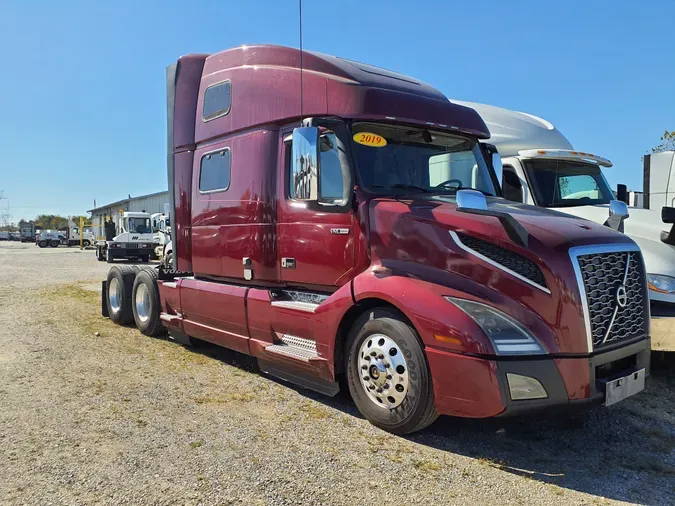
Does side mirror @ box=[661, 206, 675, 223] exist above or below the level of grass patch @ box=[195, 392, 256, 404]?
above

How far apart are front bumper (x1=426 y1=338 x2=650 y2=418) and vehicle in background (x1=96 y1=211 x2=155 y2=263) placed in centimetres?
2611

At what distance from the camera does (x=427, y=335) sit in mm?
3844

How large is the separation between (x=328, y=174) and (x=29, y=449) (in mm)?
3115

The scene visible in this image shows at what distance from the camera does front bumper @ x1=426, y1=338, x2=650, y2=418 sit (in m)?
3.58

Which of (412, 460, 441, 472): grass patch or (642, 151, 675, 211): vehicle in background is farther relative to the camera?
(642, 151, 675, 211): vehicle in background

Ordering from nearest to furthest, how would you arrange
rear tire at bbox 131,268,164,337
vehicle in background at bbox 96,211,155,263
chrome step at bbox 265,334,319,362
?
1. chrome step at bbox 265,334,319,362
2. rear tire at bbox 131,268,164,337
3. vehicle in background at bbox 96,211,155,263

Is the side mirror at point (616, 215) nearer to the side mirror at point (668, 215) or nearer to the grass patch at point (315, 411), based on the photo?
the side mirror at point (668, 215)

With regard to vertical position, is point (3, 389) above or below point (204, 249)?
below

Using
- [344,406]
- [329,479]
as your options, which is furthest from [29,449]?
[344,406]

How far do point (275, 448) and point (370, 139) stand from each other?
2.66m

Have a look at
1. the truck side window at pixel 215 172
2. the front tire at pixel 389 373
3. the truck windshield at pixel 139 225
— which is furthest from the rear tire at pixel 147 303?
the truck windshield at pixel 139 225

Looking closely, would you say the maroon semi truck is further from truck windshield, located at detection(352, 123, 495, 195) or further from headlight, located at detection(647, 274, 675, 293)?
headlight, located at detection(647, 274, 675, 293)

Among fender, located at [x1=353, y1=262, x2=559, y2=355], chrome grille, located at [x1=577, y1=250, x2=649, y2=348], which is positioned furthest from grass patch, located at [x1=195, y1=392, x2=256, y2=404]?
chrome grille, located at [x1=577, y1=250, x2=649, y2=348]

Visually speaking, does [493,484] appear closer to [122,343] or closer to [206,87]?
[206,87]
